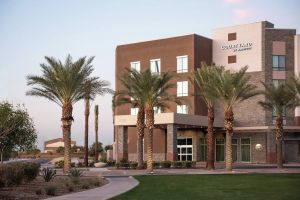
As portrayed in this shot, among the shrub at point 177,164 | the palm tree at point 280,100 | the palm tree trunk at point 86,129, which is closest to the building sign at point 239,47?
the palm tree at point 280,100

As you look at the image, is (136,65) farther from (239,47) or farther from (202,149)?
(202,149)

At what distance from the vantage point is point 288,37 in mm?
65000

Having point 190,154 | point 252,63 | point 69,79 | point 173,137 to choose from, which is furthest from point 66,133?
point 252,63

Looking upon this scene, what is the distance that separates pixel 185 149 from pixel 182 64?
11.0 meters

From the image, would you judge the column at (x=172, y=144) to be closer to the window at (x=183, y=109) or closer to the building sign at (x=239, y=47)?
the window at (x=183, y=109)

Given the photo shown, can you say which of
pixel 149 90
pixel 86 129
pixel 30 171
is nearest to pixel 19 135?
pixel 86 129

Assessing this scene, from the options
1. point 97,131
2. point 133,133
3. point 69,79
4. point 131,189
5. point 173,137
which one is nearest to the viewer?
point 131,189

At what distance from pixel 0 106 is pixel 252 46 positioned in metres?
31.8

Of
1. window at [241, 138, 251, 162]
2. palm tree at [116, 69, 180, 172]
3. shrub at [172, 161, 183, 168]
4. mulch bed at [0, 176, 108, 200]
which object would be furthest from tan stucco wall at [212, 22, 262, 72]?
mulch bed at [0, 176, 108, 200]

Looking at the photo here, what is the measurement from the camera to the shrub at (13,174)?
24281 mm

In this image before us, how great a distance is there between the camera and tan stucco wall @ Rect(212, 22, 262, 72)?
6506 centimetres

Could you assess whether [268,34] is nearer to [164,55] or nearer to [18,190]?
[164,55]

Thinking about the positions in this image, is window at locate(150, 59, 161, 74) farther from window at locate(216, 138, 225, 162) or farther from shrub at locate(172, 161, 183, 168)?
shrub at locate(172, 161, 183, 168)

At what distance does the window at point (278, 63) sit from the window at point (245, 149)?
31.8 feet
